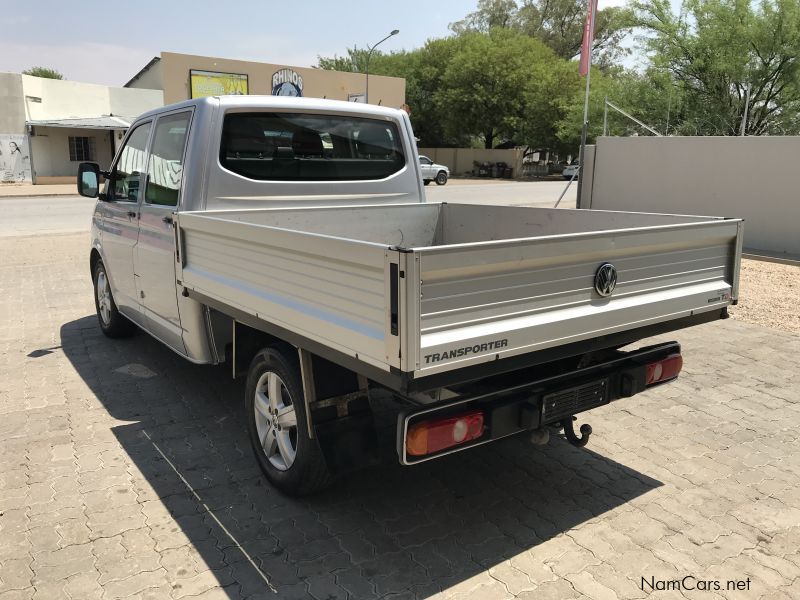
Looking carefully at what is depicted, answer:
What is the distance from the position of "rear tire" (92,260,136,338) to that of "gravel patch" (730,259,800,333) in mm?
6551

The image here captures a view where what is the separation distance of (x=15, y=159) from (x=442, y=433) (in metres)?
37.9

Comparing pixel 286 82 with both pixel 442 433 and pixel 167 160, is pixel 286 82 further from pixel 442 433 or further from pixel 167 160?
pixel 442 433

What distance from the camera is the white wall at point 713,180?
11898 millimetres

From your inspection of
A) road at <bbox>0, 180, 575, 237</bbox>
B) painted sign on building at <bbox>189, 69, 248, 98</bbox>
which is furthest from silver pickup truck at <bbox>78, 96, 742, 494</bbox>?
painted sign on building at <bbox>189, 69, 248, 98</bbox>

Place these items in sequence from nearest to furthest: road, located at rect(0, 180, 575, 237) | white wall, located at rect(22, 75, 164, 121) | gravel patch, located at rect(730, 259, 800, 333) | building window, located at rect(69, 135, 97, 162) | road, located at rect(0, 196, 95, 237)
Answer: gravel patch, located at rect(730, 259, 800, 333) < road, located at rect(0, 196, 95, 237) < road, located at rect(0, 180, 575, 237) < white wall, located at rect(22, 75, 164, 121) < building window, located at rect(69, 135, 97, 162)

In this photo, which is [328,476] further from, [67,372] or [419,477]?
[67,372]

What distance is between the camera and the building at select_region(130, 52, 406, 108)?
34.0 meters

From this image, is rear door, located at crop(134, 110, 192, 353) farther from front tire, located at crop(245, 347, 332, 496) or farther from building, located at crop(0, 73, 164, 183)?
building, located at crop(0, 73, 164, 183)

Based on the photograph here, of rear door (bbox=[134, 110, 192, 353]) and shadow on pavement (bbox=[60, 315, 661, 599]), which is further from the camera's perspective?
rear door (bbox=[134, 110, 192, 353])

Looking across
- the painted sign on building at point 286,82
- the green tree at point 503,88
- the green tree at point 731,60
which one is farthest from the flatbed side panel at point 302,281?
the green tree at point 503,88

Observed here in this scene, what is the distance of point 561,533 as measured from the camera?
3303 millimetres

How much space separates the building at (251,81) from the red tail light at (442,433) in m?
31.6

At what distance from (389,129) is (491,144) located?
51.5m

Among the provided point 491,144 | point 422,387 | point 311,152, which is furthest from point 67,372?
point 491,144
